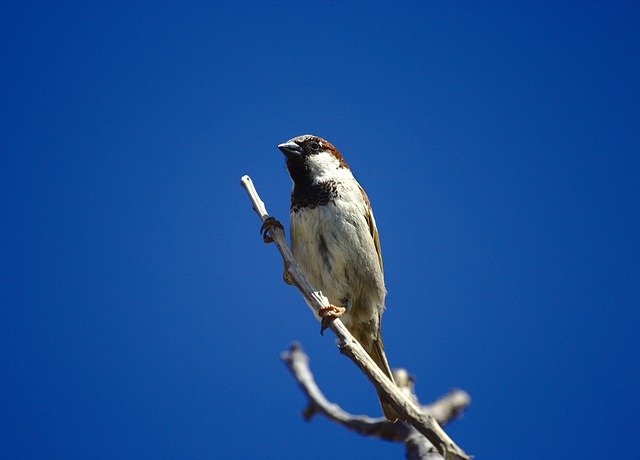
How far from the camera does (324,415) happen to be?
14.2 ft

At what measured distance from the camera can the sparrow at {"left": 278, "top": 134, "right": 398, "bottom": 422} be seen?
4.32m

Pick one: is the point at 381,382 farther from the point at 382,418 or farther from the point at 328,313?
the point at 382,418

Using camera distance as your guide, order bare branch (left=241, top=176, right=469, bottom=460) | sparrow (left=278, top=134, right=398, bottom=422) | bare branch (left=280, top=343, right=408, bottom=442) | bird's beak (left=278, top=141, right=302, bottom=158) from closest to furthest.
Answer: bare branch (left=241, top=176, right=469, bottom=460) < bare branch (left=280, top=343, right=408, bottom=442) < sparrow (left=278, top=134, right=398, bottom=422) < bird's beak (left=278, top=141, right=302, bottom=158)

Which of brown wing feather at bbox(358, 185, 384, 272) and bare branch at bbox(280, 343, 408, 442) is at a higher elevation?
brown wing feather at bbox(358, 185, 384, 272)

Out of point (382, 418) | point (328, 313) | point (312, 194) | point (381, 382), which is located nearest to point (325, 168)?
point (312, 194)

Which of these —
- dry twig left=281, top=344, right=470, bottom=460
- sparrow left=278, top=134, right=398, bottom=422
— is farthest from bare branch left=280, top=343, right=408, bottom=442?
sparrow left=278, top=134, right=398, bottom=422

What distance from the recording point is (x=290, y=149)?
4562mm

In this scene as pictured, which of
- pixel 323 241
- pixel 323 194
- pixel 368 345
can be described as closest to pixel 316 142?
pixel 323 194

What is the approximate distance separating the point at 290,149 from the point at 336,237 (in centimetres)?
79

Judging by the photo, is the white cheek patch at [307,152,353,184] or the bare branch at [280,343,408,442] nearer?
the bare branch at [280,343,408,442]

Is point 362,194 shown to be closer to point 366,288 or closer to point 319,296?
point 366,288

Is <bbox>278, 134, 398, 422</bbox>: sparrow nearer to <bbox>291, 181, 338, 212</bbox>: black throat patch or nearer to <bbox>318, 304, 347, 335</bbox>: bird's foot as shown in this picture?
<bbox>291, 181, 338, 212</bbox>: black throat patch

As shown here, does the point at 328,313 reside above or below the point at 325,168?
below

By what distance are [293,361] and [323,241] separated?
1.09 meters
